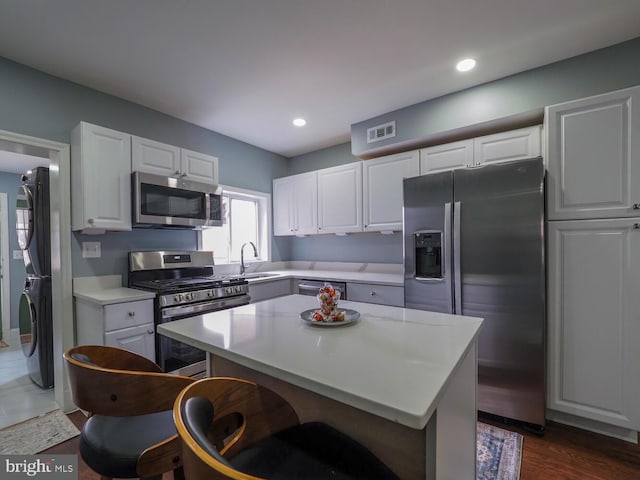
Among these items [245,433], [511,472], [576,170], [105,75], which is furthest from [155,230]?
[576,170]

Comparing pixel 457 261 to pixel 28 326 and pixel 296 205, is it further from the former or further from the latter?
pixel 28 326

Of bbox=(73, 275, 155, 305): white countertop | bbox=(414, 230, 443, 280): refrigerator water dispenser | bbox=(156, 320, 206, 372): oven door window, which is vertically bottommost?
bbox=(156, 320, 206, 372): oven door window

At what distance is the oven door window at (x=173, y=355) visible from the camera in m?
2.23

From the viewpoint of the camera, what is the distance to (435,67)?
88.4 inches

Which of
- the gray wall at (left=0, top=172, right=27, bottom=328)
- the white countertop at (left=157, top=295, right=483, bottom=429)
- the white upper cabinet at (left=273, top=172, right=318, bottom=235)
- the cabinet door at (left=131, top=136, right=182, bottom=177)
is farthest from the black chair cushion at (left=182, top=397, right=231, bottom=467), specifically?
the gray wall at (left=0, top=172, right=27, bottom=328)

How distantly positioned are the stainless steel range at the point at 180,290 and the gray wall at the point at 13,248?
287 centimetres

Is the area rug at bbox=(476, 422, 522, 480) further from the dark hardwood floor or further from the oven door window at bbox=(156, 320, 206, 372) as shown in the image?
the oven door window at bbox=(156, 320, 206, 372)

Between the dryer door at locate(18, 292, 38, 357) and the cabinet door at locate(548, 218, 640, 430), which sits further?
the dryer door at locate(18, 292, 38, 357)

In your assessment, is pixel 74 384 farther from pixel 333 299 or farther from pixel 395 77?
pixel 395 77

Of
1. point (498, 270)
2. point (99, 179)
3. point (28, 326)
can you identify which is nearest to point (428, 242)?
point (498, 270)

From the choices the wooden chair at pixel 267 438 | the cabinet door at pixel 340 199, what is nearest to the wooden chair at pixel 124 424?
the wooden chair at pixel 267 438

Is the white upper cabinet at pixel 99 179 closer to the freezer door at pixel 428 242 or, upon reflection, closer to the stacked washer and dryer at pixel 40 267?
the stacked washer and dryer at pixel 40 267

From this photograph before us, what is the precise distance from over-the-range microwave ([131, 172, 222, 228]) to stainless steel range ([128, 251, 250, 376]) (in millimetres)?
377

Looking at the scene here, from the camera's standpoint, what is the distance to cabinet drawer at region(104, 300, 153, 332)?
1998 mm
